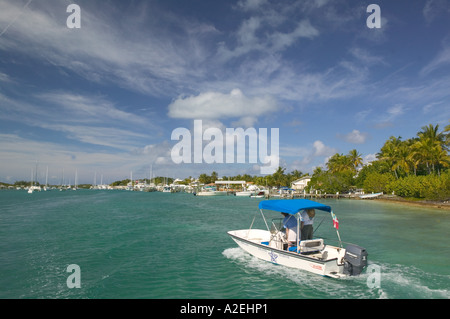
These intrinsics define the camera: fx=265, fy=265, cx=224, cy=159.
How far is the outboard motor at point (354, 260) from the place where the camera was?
932cm

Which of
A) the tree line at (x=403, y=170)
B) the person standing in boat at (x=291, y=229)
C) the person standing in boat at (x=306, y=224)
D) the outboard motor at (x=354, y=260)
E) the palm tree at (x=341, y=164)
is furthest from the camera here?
the palm tree at (x=341, y=164)

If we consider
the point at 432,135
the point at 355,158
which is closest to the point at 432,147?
the point at 432,135

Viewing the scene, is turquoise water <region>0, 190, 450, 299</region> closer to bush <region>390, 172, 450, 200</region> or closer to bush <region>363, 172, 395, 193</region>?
→ bush <region>390, 172, 450, 200</region>

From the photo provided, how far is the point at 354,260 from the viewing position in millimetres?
9422

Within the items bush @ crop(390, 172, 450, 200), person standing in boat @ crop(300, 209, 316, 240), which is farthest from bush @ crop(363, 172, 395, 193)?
person standing in boat @ crop(300, 209, 316, 240)

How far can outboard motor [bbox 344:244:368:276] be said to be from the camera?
932 centimetres

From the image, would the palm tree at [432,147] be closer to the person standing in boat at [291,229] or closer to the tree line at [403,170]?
the tree line at [403,170]

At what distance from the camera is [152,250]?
1499 cm

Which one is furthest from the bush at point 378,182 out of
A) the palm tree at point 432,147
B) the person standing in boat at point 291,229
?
the person standing in boat at point 291,229

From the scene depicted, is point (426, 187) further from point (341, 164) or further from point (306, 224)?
point (306, 224)

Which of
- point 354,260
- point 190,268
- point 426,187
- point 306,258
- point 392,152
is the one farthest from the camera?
point 392,152
